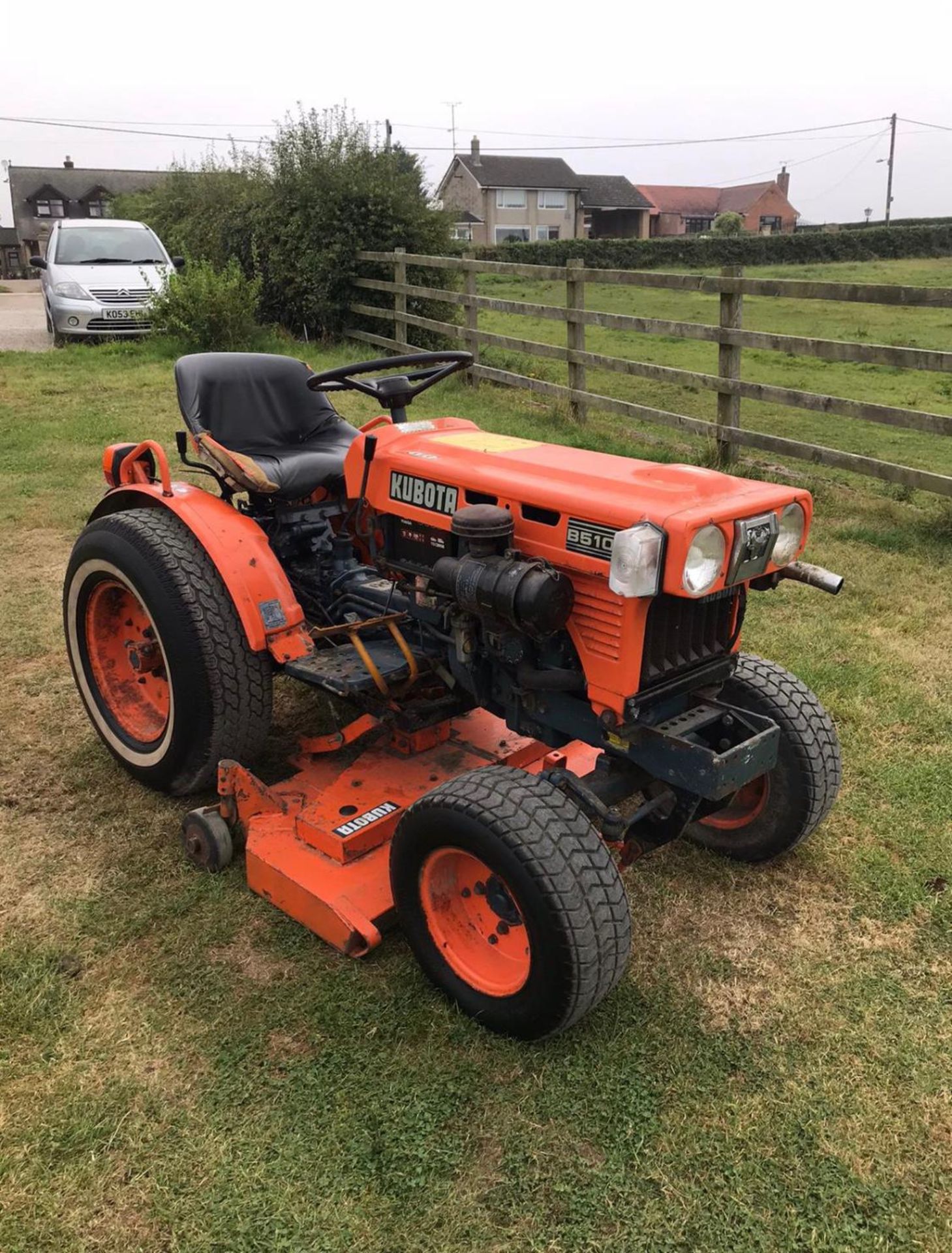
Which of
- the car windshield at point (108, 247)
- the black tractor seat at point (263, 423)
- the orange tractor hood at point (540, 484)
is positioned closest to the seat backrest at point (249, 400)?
the black tractor seat at point (263, 423)

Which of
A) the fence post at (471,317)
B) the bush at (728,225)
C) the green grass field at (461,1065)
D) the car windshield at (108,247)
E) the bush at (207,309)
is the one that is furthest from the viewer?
the bush at (728,225)

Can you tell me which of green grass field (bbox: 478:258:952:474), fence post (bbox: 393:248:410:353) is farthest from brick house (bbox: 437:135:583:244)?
fence post (bbox: 393:248:410:353)

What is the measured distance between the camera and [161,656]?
3.39 m

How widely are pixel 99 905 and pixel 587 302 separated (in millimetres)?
20469

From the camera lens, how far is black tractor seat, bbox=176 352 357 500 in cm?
339

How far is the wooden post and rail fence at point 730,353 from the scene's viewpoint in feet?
19.1

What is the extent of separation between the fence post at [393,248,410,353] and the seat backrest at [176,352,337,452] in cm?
733

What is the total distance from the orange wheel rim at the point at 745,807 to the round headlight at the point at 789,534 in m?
0.79

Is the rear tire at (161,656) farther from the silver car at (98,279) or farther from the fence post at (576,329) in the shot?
the silver car at (98,279)

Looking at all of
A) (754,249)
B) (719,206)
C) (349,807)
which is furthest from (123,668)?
(719,206)

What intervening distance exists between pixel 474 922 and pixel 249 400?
2171 millimetres

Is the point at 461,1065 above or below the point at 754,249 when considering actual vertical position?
below

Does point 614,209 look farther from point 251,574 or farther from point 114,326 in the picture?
point 251,574

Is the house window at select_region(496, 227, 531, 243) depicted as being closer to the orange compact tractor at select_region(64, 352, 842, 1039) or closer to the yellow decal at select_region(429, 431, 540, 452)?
the orange compact tractor at select_region(64, 352, 842, 1039)
